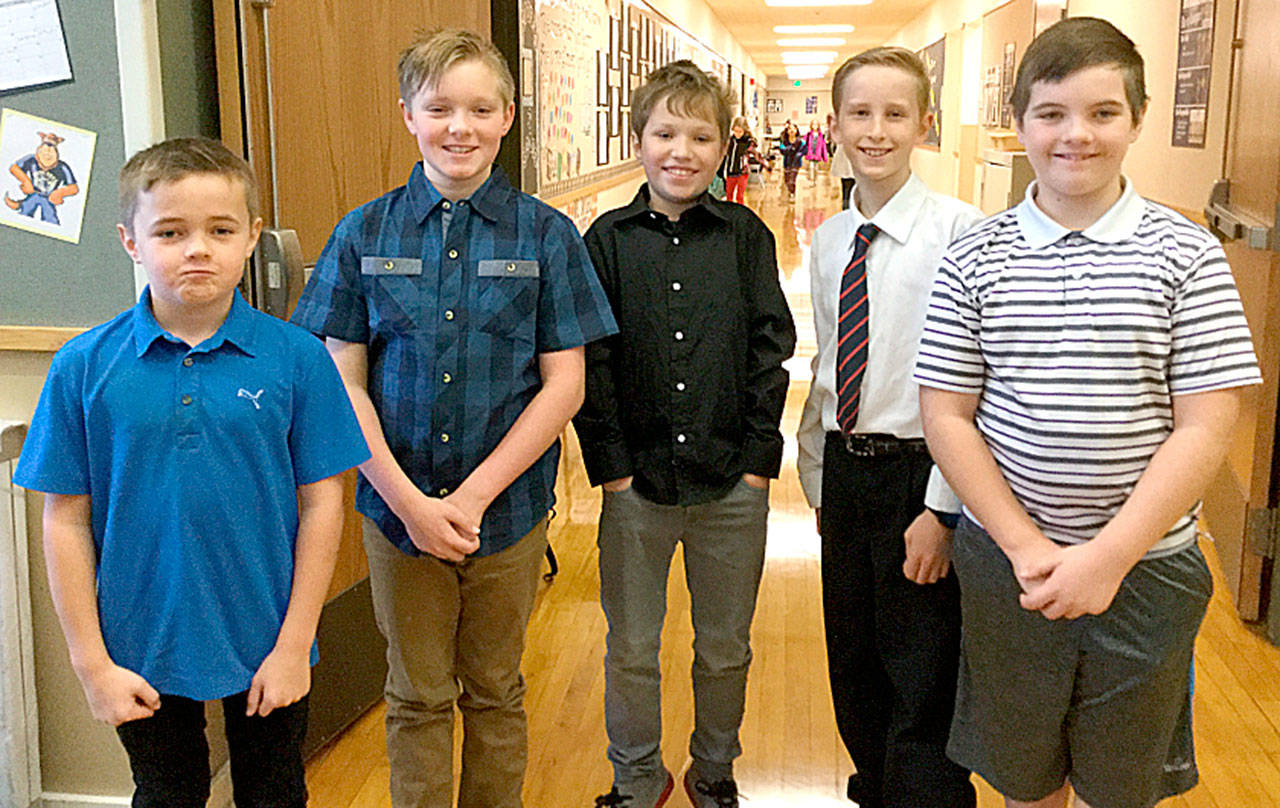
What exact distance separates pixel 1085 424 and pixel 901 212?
56 centimetres

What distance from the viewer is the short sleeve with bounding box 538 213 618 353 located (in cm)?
189

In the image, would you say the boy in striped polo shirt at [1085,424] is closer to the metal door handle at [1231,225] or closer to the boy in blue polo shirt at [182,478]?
the boy in blue polo shirt at [182,478]

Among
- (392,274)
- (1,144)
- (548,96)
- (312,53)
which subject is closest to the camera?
(392,274)

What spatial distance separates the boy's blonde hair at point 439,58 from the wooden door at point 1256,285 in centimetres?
231

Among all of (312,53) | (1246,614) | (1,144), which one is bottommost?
(1246,614)

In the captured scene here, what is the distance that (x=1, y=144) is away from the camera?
2.04 meters

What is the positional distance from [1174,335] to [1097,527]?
0.26 m

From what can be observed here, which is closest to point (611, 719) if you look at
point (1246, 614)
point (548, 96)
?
point (1246, 614)

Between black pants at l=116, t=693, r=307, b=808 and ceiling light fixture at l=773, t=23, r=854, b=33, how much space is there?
19.1 metres

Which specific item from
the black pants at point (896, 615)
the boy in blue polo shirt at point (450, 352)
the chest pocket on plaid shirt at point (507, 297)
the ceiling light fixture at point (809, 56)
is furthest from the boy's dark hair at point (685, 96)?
the ceiling light fixture at point (809, 56)

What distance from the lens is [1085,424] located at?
4.82 feet

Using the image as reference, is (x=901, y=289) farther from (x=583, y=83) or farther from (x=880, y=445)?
(x=583, y=83)

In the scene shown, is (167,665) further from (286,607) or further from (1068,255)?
(1068,255)

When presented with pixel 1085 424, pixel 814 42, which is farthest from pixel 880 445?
pixel 814 42
